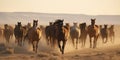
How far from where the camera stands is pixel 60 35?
822 inches

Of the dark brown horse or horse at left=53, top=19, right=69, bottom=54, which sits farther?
the dark brown horse

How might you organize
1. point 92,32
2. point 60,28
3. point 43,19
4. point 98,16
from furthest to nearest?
1. point 98,16
2. point 43,19
3. point 92,32
4. point 60,28

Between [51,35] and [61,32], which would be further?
[51,35]

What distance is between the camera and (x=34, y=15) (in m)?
154

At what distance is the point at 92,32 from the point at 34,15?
428ft

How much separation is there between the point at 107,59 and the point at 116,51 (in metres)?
2.81

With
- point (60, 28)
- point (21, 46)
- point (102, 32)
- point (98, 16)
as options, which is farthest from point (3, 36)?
point (98, 16)

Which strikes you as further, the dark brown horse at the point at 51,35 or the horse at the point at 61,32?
the dark brown horse at the point at 51,35

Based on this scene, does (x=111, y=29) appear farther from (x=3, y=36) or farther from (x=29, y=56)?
(x=29, y=56)

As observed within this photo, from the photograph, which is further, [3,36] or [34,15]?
[34,15]

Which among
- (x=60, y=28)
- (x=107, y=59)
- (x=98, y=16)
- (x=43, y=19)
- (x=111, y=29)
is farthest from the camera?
(x=98, y=16)

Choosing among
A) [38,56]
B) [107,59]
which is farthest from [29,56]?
[107,59]

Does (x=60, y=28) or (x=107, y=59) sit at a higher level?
(x=60, y=28)

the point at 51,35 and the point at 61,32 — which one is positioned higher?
the point at 61,32
